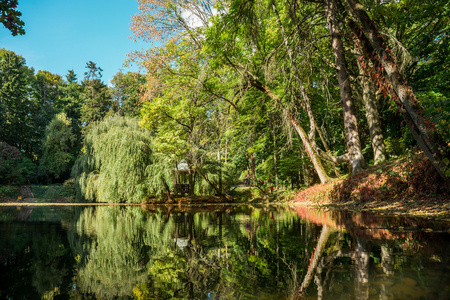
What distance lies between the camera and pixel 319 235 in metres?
3.84

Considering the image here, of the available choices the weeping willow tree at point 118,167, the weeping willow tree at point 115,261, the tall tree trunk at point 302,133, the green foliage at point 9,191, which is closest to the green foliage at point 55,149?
the green foliage at point 9,191

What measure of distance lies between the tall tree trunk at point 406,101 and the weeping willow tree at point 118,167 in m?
13.6

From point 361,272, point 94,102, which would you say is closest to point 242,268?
point 361,272

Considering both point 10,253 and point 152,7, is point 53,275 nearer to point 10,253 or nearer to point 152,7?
point 10,253

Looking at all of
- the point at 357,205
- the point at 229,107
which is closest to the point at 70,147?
the point at 229,107

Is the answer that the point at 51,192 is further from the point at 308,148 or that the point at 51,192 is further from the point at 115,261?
the point at 115,261

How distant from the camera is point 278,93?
39.4 feet

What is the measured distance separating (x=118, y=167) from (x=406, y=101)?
15175 millimetres

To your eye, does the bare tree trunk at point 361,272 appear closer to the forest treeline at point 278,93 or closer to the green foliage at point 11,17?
the forest treeline at point 278,93

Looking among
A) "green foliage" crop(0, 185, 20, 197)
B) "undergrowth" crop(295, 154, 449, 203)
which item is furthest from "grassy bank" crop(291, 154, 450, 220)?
"green foliage" crop(0, 185, 20, 197)

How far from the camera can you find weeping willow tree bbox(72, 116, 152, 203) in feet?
53.7

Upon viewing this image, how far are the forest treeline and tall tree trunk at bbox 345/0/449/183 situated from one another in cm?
2

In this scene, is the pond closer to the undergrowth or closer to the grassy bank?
the grassy bank

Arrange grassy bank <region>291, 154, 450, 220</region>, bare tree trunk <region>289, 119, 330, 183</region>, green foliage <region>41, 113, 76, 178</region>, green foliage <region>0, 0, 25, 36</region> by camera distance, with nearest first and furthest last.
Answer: green foliage <region>0, 0, 25, 36</region>, grassy bank <region>291, 154, 450, 220</region>, bare tree trunk <region>289, 119, 330, 183</region>, green foliage <region>41, 113, 76, 178</region>
